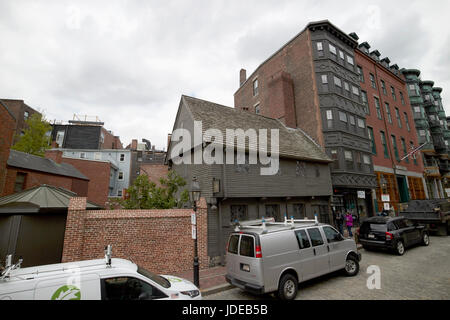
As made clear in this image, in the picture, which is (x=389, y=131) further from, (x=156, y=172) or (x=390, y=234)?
(x=156, y=172)

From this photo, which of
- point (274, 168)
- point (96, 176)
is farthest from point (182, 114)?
point (96, 176)

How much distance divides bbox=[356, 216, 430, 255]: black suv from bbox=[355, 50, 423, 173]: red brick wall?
37.7 feet

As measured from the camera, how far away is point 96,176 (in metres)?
32.5

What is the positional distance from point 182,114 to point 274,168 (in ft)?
26.8

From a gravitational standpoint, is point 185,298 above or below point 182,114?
below

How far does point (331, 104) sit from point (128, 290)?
66.4ft

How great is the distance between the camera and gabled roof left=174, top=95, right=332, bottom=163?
46.5 ft

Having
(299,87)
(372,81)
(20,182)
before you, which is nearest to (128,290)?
(20,182)

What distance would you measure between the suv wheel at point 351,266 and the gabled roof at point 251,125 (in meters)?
7.26

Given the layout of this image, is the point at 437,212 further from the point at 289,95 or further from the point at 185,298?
the point at 185,298

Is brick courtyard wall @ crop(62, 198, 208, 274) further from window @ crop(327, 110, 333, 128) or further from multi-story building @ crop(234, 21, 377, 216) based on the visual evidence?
window @ crop(327, 110, 333, 128)

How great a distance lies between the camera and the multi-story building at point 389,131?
23.2 m

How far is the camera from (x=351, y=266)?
845 cm

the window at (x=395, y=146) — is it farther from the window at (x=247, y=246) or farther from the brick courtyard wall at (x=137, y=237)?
the window at (x=247, y=246)
